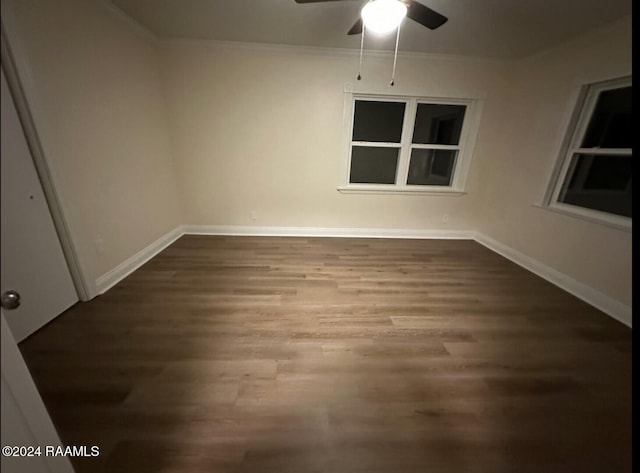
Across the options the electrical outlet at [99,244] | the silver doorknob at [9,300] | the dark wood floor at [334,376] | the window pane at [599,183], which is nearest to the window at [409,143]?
the window pane at [599,183]

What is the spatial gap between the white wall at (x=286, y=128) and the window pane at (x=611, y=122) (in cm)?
107

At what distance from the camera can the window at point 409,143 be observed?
11.2 ft

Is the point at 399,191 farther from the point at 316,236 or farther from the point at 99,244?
Answer: the point at 99,244

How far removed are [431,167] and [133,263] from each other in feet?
13.1

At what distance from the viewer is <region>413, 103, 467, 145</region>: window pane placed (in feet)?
11.4

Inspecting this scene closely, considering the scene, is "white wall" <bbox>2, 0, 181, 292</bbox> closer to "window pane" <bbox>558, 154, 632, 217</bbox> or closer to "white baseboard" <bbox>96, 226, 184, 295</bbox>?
"white baseboard" <bbox>96, 226, 184, 295</bbox>

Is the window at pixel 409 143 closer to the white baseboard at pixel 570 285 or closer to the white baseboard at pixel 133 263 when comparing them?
the white baseboard at pixel 570 285

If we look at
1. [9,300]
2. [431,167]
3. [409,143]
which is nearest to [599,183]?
[431,167]

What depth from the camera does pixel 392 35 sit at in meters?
2.63

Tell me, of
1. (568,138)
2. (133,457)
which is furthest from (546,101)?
(133,457)

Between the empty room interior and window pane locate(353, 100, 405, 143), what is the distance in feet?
0.11

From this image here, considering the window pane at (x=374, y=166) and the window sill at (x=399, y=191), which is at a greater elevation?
the window pane at (x=374, y=166)

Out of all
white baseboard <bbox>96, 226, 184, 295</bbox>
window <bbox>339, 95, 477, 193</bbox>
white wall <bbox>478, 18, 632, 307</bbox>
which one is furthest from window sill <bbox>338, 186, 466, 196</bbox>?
white baseboard <bbox>96, 226, 184, 295</bbox>

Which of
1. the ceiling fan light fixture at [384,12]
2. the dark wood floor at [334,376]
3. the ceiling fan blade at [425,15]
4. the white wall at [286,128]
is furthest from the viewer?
the white wall at [286,128]
